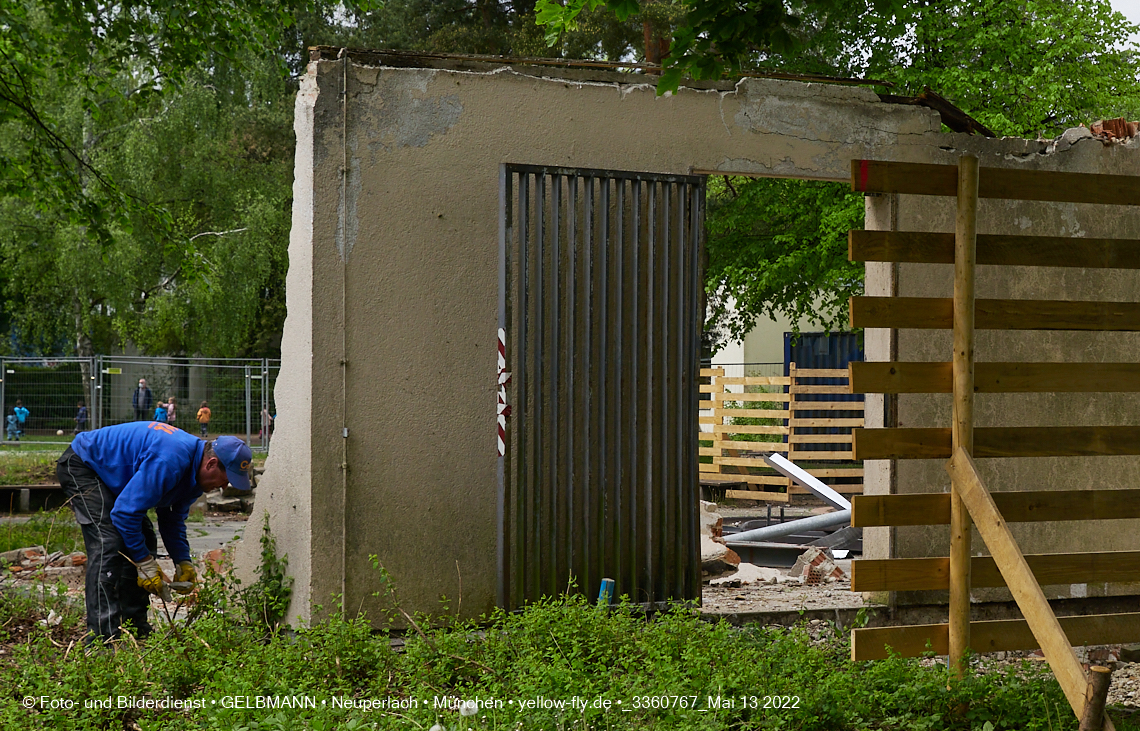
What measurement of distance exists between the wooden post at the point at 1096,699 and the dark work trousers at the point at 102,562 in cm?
471

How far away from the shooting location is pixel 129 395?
65.7 ft

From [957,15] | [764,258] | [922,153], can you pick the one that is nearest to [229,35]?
[922,153]

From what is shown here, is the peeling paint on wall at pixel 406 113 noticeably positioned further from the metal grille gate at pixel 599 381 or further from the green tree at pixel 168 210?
the green tree at pixel 168 210

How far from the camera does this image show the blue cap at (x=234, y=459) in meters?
5.81

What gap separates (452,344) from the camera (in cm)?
592

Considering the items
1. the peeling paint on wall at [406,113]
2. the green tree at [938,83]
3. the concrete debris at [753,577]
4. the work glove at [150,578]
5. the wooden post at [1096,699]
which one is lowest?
the concrete debris at [753,577]

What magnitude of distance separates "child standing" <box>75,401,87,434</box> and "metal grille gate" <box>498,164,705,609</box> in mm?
16188

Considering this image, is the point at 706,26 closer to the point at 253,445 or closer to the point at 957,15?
the point at 957,15

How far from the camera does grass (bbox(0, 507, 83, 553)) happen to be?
9359mm

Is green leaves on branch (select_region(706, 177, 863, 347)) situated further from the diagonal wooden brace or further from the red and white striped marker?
the diagonal wooden brace

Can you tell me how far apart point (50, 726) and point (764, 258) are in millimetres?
13299

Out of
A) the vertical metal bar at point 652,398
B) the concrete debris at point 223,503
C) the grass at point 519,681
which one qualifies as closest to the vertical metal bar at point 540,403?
the grass at point 519,681

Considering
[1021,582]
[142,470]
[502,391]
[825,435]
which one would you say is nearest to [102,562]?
[142,470]

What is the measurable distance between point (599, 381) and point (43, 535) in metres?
6.73
